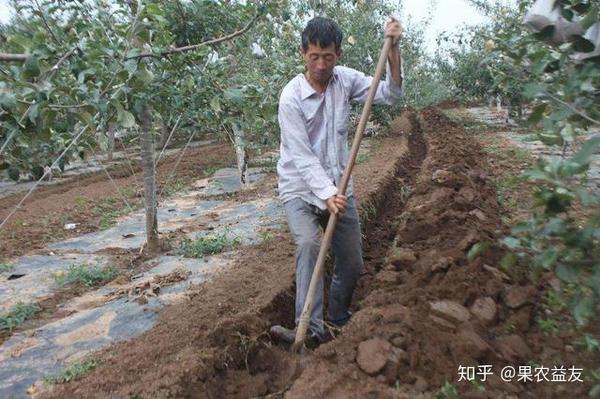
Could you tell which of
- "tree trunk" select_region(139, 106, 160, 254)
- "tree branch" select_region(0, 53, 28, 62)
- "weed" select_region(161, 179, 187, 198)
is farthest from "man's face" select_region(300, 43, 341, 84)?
"weed" select_region(161, 179, 187, 198)

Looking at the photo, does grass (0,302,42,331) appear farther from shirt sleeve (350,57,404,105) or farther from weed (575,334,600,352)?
weed (575,334,600,352)

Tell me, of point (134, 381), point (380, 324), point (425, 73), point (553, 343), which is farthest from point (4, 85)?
point (425, 73)

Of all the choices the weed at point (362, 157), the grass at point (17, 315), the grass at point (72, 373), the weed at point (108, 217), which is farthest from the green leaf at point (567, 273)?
the weed at point (362, 157)

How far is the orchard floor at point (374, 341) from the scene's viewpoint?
2.56m

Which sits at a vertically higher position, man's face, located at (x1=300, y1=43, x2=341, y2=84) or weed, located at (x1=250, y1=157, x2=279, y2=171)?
man's face, located at (x1=300, y1=43, x2=341, y2=84)

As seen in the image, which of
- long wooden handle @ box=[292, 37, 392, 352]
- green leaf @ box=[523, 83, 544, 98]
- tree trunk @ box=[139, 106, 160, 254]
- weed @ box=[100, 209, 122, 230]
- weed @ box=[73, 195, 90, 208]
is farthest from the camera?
weed @ box=[73, 195, 90, 208]

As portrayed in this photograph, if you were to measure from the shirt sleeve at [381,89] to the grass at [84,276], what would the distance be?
2.91 meters

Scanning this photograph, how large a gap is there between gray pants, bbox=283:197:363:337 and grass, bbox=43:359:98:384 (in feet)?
3.79

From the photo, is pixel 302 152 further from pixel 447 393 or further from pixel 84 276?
pixel 84 276

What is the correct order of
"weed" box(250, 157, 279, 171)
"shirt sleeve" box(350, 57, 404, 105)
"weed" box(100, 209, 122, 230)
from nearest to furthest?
1. "shirt sleeve" box(350, 57, 404, 105)
2. "weed" box(100, 209, 122, 230)
3. "weed" box(250, 157, 279, 171)

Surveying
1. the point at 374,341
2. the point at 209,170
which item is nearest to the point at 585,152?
the point at 374,341

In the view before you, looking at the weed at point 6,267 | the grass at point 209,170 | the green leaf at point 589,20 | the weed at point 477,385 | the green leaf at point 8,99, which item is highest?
the green leaf at point 589,20

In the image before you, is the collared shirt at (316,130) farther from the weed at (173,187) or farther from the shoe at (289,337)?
the weed at (173,187)

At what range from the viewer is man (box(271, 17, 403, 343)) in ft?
9.44
